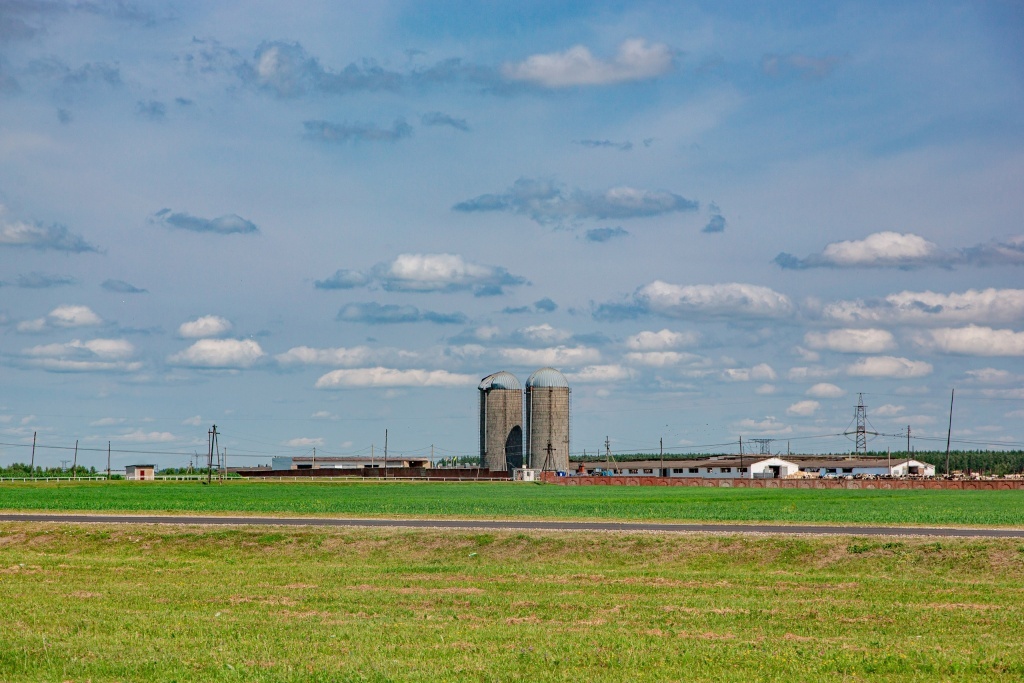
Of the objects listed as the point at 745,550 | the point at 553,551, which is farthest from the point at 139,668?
the point at 745,550

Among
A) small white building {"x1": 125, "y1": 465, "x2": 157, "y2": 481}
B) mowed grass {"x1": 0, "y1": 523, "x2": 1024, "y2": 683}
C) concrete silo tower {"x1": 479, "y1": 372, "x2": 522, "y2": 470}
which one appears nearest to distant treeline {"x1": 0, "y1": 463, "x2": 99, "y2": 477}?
small white building {"x1": 125, "y1": 465, "x2": 157, "y2": 481}

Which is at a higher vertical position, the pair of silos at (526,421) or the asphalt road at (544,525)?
the pair of silos at (526,421)

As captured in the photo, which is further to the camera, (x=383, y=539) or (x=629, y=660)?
(x=383, y=539)

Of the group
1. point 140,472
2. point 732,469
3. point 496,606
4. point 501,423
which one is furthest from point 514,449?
point 496,606

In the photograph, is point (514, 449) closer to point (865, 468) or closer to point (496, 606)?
point (865, 468)

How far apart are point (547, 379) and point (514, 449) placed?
12.1 m

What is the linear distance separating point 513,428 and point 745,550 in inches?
5060

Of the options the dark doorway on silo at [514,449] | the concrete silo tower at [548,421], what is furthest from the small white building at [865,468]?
the dark doorway on silo at [514,449]

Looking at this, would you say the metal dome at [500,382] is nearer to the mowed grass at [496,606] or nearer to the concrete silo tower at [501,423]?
the concrete silo tower at [501,423]

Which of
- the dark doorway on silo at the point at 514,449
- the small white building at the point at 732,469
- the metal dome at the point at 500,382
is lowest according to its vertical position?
the small white building at the point at 732,469

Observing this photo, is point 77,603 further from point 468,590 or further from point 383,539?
point 383,539

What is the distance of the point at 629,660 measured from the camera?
20062mm

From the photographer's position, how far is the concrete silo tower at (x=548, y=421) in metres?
159

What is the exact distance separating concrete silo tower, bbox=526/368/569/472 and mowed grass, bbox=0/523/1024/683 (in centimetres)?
11871
